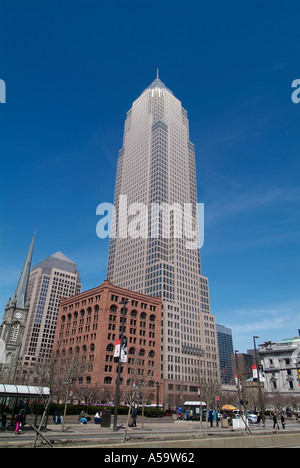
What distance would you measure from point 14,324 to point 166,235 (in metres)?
74.5

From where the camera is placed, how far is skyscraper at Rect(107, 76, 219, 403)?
119 meters

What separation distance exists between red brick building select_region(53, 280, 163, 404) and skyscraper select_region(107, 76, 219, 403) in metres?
13.4

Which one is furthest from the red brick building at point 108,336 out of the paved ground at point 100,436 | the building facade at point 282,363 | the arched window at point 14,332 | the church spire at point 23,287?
the paved ground at point 100,436

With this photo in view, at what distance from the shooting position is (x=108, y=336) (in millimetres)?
89562

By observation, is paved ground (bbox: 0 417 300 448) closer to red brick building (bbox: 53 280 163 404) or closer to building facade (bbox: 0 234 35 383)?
red brick building (bbox: 53 280 163 404)

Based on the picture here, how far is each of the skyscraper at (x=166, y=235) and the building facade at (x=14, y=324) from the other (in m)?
37.6

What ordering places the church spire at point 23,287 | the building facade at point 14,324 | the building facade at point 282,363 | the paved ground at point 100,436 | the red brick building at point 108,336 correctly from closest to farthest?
the paved ground at point 100,436 < the red brick building at point 108,336 < the building facade at point 282,363 < the building facade at point 14,324 < the church spire at point 23,287

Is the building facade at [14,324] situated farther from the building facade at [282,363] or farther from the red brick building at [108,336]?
the building facade at [282,363]

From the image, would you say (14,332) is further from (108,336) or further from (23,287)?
(108,336)

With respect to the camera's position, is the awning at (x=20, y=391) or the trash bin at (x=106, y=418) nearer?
the awning at (x=20, y=391)

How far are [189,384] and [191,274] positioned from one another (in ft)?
143

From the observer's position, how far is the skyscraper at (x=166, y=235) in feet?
389

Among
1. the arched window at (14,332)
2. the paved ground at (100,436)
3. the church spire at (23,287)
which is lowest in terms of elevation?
the paved ground at (100,436)

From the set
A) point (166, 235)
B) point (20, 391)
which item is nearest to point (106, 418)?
point (20, 391)
